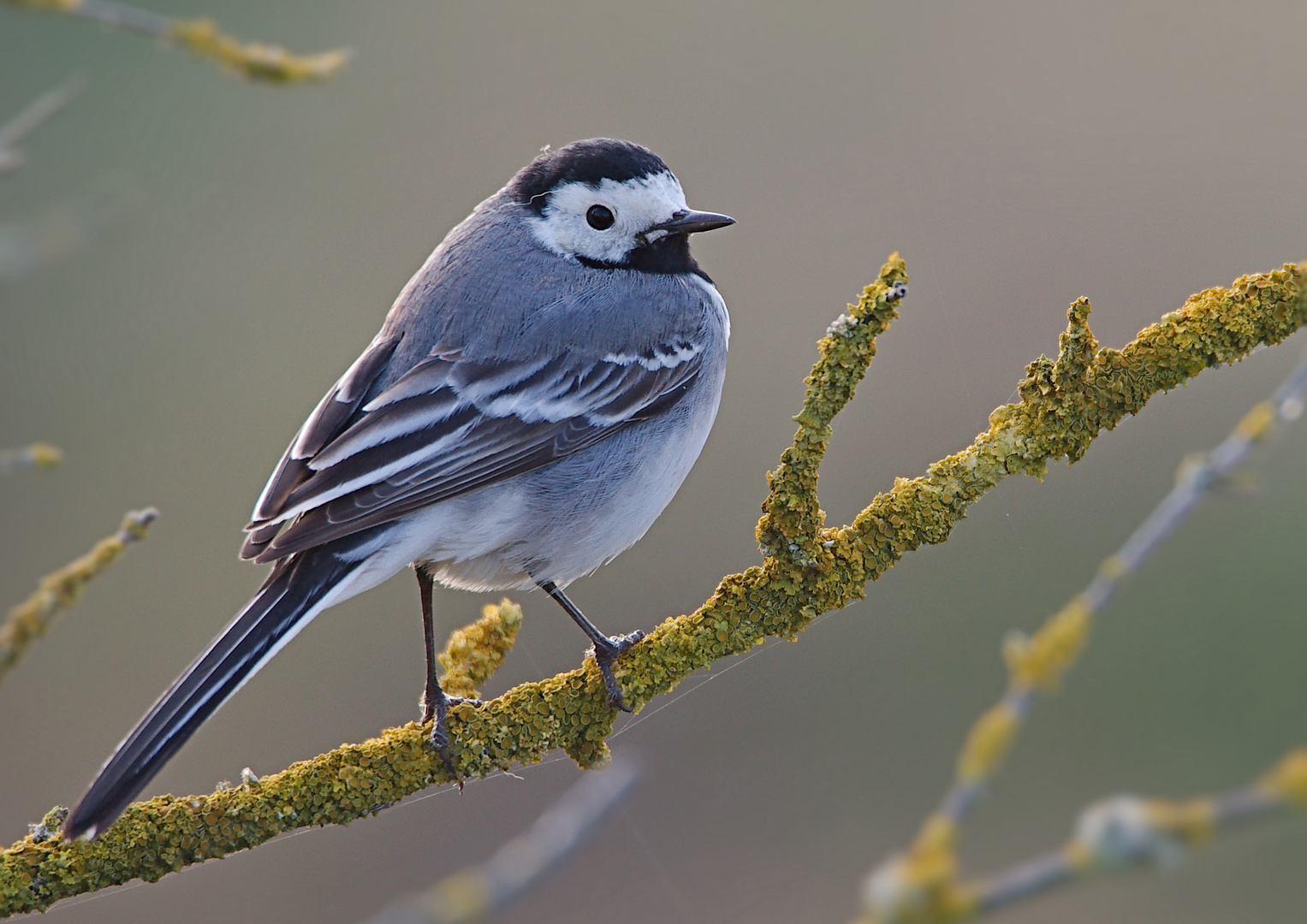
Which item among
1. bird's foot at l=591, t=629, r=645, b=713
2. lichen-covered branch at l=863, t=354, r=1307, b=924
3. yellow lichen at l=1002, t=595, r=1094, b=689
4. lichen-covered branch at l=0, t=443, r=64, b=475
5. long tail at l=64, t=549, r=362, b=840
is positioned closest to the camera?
lichen-covered branch at l=863, t=354, r=1307, b=924

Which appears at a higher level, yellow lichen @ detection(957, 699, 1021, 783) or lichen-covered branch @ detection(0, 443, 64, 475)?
lichen-covered branch @ detection(0, 443, 64, 475)

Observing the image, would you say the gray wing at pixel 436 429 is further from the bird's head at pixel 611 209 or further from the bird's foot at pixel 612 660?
the bird's foot at pixel 612 660

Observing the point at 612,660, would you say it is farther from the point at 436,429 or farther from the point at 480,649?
the point at 436,429

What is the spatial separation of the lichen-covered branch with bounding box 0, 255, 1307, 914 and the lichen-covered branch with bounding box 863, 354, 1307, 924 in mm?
1815

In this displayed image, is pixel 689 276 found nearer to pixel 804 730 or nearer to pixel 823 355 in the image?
pixel 823 355

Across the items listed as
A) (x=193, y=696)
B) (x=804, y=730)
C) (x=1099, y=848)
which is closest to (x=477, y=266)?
(x=193, y=696)

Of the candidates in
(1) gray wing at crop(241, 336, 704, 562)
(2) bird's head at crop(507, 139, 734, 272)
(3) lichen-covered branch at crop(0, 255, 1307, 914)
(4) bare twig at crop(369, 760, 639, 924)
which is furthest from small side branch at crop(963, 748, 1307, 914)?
(2) bird's head at crop(507, 139, 734, 272)

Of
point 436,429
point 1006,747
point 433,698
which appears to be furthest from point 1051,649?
point 436,429

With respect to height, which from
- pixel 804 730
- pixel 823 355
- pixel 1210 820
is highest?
pixel 823 355

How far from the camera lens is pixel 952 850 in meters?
1.06

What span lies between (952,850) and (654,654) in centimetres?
233

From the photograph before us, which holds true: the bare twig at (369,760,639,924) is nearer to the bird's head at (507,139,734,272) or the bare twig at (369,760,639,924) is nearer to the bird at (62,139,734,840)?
the bird at (62,139,734,840)

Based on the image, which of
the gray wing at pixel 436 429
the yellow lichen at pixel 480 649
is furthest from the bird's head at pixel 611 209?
the yellow lichen at pixel 480 649

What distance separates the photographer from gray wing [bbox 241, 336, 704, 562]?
11.4 ft
